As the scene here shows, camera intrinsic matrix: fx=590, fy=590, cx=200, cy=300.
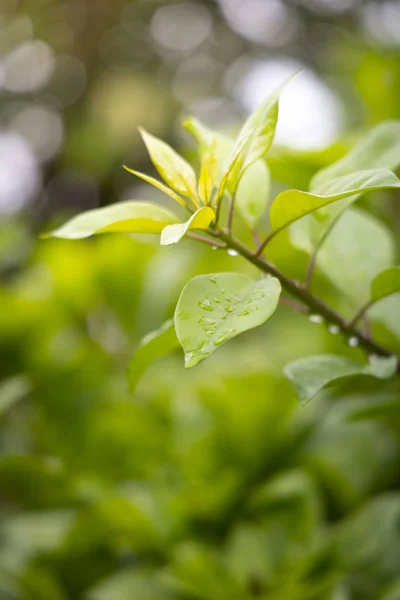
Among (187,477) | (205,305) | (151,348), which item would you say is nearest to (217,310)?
(205,305)

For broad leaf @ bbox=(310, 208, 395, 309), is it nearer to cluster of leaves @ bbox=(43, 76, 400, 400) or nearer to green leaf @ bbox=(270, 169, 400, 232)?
cluster of leaves @ bbox=(43, 76, 400, 400)

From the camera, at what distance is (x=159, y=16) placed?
8.54 ft

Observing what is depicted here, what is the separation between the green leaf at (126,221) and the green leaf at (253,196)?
0.26 feet

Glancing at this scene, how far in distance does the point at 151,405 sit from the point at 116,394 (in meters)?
0.06

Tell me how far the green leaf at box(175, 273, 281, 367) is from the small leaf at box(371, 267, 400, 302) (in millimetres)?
111

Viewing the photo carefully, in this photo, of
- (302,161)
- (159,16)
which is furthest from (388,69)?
(159,16)

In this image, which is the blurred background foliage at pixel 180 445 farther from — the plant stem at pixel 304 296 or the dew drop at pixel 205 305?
the dew drop at pixel 205 305

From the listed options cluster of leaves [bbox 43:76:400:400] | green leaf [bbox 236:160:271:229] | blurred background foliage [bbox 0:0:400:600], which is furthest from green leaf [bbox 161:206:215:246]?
blurred background foliage [bbox 0:0:400:600]

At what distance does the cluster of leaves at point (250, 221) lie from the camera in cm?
36

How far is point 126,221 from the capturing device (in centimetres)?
43

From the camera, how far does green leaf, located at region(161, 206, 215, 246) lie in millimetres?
350

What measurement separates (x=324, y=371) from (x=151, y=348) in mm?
136

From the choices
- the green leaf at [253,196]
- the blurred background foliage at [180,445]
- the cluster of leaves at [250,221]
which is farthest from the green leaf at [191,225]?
the blurred background foliage at [180,445]

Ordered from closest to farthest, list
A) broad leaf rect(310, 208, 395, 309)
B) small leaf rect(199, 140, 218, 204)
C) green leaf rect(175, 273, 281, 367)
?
green leaf rect(175, 273, 281, 367)
small leaf rect(199, 140, 218, 204)
broad leaf rect(310, 208, 395, 309)
